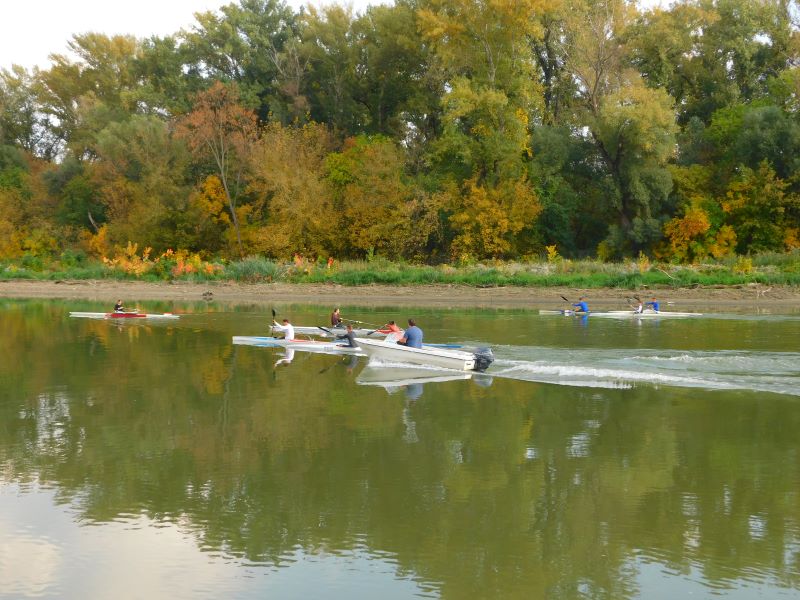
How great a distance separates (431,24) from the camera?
60000mm

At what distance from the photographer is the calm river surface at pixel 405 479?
965 centimetres

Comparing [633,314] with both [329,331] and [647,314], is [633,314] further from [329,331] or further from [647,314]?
[329,331]

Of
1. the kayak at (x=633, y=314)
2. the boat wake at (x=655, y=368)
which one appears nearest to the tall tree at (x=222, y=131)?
the kayak at (x=633, y=314)

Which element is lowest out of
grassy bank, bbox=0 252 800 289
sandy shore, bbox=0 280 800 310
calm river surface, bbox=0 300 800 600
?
calm river surface, bbox=0 300 800 600

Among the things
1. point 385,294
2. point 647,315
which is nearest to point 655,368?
point 647,315

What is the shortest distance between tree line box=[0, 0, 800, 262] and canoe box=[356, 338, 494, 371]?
31.6 m

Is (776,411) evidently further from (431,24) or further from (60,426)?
(431,24)

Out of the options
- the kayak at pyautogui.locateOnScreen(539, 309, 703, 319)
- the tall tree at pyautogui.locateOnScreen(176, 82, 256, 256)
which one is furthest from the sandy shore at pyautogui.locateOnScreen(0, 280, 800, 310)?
the tall tree at pyautogui.locateOnScreen(176, 82, 256, 256)

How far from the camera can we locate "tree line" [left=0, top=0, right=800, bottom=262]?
56188 mm

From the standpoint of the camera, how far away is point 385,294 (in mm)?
50688

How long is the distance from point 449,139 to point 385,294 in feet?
49.9

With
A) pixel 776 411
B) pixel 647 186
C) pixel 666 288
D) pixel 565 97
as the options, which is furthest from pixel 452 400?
pixel 565 97

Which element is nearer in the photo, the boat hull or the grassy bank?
the boat hull

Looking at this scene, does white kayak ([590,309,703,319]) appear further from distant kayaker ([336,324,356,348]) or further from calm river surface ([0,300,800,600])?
distant kayaker ([336,324,356,348])
